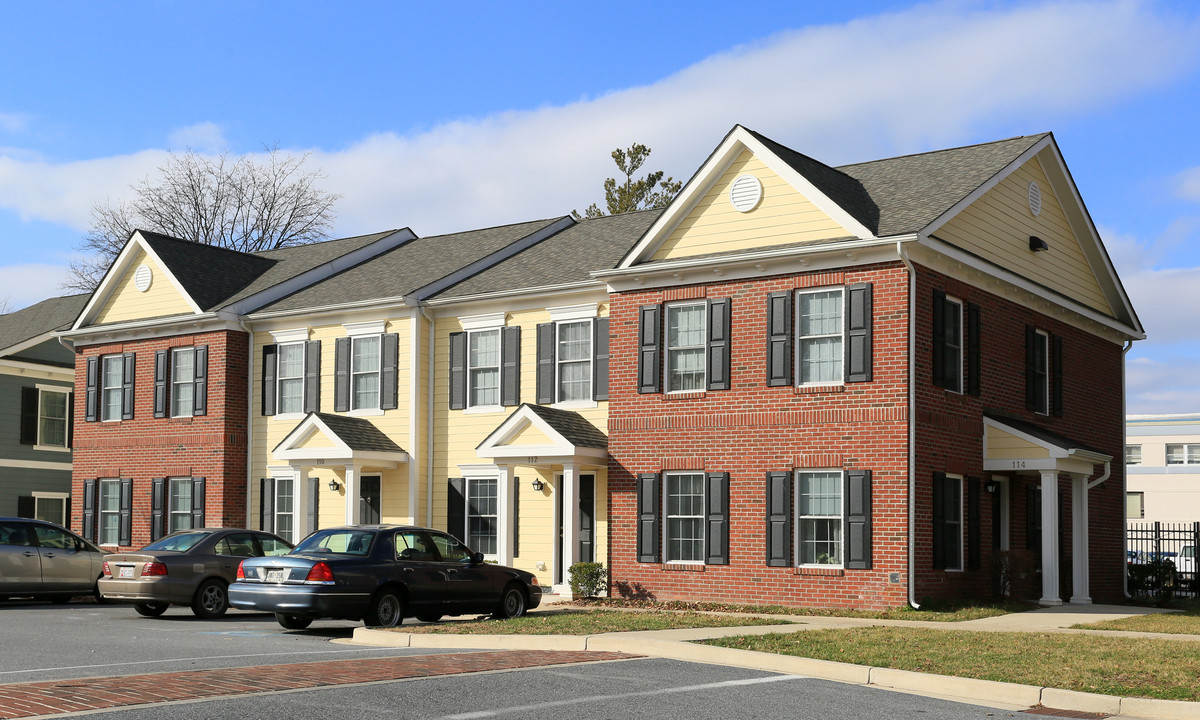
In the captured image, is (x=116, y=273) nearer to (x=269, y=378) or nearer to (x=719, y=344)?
(x=269, y=378)

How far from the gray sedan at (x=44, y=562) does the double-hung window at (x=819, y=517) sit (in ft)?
41.2

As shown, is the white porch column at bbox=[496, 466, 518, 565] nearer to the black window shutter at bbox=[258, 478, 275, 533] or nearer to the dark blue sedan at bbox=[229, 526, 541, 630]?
the dark blue sedan at bbox=[229, 526, 541, 630]

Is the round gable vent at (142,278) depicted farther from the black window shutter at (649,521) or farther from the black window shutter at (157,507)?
the black window shutter at (649,521)

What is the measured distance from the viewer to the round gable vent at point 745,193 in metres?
22.5

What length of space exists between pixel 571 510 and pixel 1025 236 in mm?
10238

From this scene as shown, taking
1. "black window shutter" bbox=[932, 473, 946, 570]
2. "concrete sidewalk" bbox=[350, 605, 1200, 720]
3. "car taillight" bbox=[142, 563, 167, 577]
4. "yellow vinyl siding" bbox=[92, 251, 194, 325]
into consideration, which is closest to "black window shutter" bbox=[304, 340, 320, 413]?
"yellow vinyl siding" bbox=[92, 251, 194, 325]

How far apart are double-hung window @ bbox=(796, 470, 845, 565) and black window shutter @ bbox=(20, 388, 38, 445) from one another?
25663 mm

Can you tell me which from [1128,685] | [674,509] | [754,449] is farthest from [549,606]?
[1128,685]

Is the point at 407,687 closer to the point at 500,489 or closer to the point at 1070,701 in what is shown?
the point at 1070,701

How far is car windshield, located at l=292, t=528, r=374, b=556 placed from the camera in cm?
1709

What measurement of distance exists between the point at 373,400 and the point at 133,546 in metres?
8.07

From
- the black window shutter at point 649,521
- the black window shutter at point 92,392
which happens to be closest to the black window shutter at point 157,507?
the black window shutter at point 92,392

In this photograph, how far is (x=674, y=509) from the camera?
76.1ft

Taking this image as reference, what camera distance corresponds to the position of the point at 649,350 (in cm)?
2348
